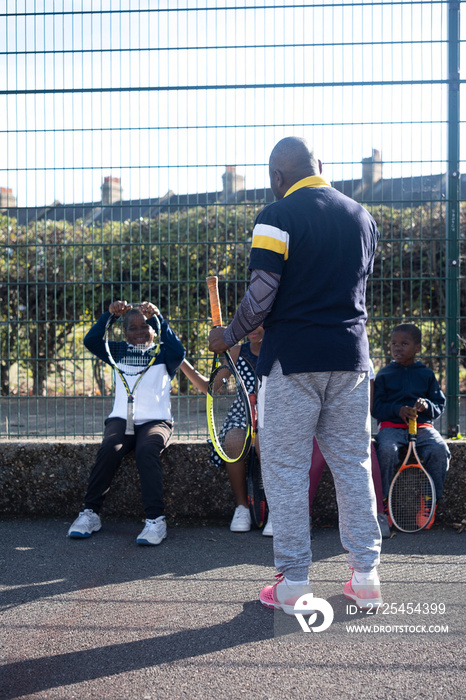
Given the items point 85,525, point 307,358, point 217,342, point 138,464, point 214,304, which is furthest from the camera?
point 138,464

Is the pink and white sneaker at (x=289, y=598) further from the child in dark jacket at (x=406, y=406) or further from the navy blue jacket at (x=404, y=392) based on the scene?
the navy blue jacket at (x=404, y=392)

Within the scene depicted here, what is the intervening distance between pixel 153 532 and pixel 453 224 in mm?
2803

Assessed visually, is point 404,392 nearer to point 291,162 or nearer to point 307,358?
point 307,358

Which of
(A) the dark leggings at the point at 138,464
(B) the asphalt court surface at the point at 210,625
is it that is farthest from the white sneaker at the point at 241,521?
(A) the dark leggings at the point at 138,464

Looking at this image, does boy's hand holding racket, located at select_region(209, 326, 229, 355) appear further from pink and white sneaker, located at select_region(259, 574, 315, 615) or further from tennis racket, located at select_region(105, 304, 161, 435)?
tennis racket, located at select_region(105, 304, 161, 435)

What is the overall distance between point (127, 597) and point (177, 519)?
52.3 inches

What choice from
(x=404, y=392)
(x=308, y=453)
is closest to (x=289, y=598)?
(x=308, y=453)

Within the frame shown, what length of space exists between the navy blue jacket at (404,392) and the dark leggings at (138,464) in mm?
1413

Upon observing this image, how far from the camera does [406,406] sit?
14.4 ft

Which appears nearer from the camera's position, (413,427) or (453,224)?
(413,427)

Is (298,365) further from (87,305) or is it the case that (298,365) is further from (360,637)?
(87,305)

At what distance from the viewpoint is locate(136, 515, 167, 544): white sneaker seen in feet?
13.2

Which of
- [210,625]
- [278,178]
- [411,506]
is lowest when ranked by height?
[210,625]

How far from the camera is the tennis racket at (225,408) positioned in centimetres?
375
